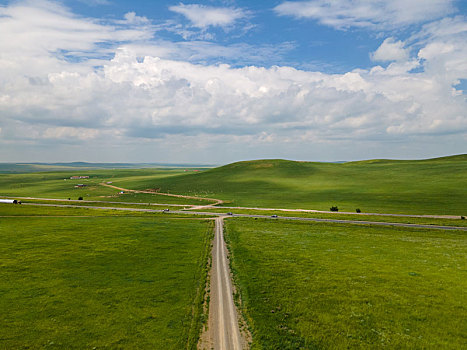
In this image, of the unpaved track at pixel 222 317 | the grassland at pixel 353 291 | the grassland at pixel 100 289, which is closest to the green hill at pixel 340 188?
the grassland at pixel 353 291

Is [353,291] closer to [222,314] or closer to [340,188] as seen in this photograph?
[222,314]

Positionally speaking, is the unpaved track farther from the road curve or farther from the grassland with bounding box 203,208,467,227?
the grassland with bounding box 203,208,467,227

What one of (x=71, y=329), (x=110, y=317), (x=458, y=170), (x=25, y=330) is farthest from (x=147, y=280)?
(x=458, y=170)

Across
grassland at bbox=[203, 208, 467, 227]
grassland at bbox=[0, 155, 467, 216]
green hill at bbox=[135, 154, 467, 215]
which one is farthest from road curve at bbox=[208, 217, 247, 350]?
green hill at bbox=[135, 154, 467, 215]

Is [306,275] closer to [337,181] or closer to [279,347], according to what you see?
[279,347]

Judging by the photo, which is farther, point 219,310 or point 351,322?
point 219,310

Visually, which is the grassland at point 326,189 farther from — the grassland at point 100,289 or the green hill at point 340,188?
the grassland at point 100,289

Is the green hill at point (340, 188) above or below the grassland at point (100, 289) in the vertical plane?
above

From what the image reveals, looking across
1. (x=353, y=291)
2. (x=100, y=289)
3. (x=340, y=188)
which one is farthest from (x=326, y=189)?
(x=100, y=289)
